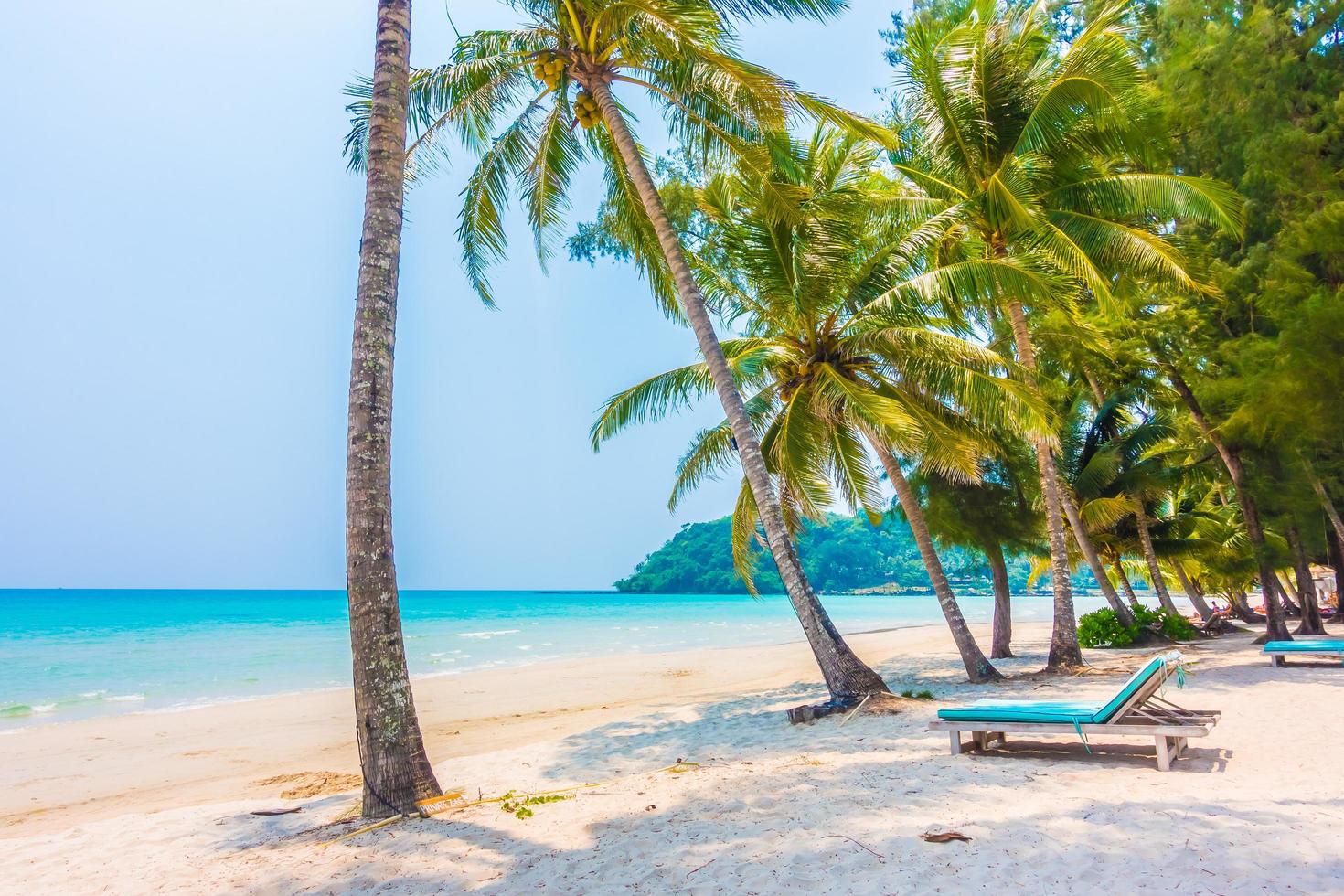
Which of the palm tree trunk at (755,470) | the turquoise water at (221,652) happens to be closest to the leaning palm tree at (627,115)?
the palm tree trunk at (755,470)

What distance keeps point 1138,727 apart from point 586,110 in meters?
8.69

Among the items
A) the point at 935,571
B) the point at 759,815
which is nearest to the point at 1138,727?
the point at 759,815

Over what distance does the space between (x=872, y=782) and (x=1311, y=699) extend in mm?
5780

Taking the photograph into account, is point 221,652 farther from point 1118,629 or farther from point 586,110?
point 1118,629

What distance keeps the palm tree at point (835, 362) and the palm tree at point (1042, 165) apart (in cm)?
88

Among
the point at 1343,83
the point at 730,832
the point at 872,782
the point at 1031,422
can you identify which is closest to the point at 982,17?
the point at 1343,83

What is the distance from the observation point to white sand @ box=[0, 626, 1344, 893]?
11.6ft

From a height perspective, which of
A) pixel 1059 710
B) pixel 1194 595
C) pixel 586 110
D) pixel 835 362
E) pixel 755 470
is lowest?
pixel 1194 595

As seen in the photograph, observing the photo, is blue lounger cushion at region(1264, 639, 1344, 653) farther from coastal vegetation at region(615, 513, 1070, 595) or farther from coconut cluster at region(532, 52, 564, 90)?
coastal vegetation at region(615, 513, 1070, 595)

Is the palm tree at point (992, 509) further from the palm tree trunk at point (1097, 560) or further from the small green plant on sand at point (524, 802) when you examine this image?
the small green plant on sand at point (524, 802)

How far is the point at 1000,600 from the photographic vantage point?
576 inches

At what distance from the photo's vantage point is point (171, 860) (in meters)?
4.77

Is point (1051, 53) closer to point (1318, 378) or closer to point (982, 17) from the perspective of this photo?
point (982, 17)

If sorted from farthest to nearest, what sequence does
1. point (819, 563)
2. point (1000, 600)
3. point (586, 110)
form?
point (819, 563)
point (1000, 600)
point (586, 110)
